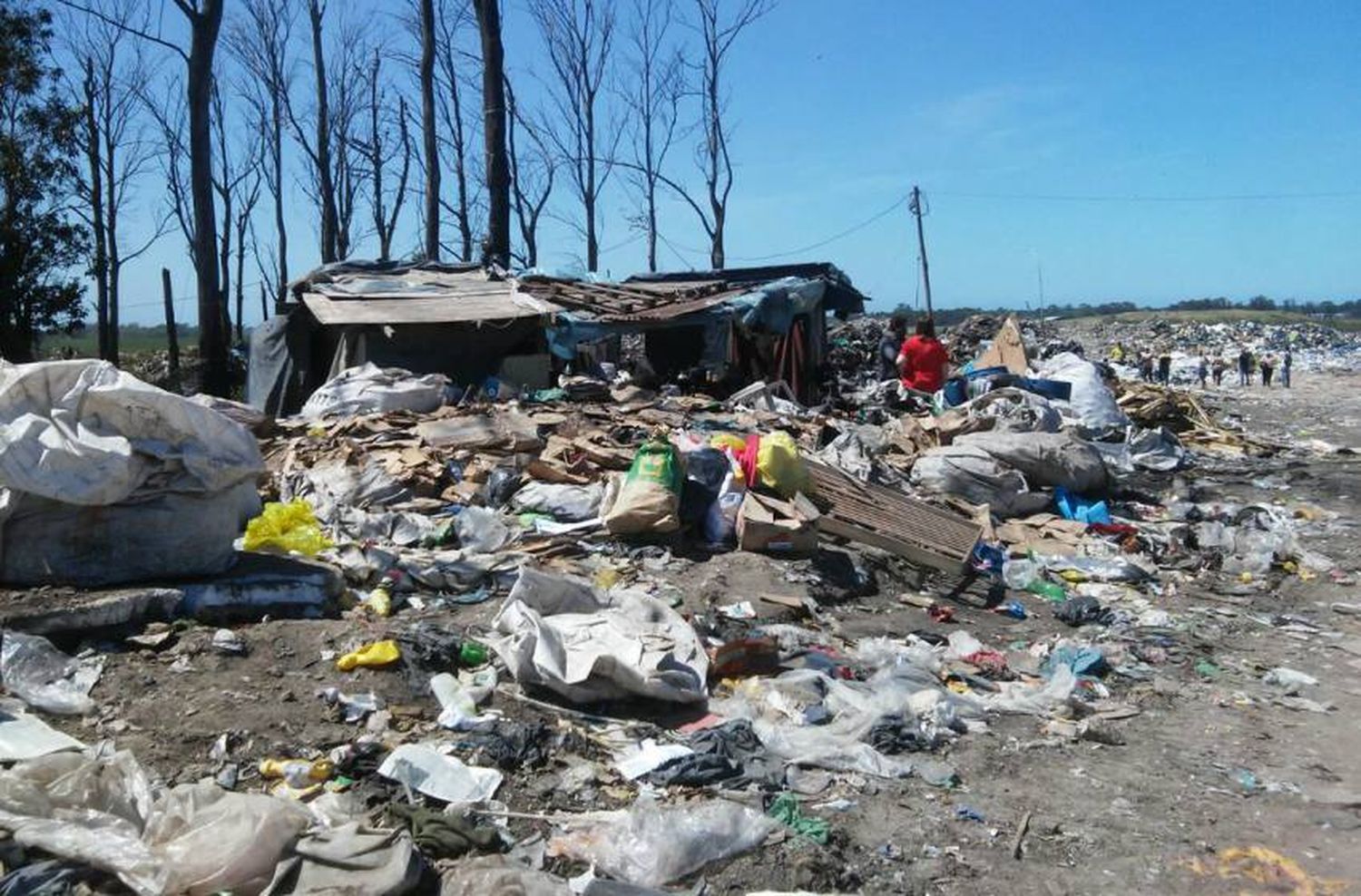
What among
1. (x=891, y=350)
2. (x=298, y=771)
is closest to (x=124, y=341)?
(x=891, y=350)

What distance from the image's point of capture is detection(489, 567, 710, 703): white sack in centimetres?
429

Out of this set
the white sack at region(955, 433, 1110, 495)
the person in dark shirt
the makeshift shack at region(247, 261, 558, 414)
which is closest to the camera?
the white sack at region(955, 433, 1110, 495)

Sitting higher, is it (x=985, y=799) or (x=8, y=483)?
(x=8, y=483)

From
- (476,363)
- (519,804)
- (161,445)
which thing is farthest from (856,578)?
(476,363)

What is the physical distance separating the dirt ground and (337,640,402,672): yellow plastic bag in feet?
0.17

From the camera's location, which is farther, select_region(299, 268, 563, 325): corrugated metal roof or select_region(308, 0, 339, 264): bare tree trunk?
select_region(308, 0, 339, 264): bare tree trunk

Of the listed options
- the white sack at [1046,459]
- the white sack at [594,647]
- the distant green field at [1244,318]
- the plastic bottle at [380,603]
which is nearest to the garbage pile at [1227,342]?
the distant green field at [1244,318]

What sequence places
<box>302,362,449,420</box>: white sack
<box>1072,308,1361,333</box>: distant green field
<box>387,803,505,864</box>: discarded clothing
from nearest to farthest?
<box>387,803,505,864</box>: discarded clothing → <box>302,362,449,420</box>: white sack → <box>1072,308,1361,333</box>: distant green field

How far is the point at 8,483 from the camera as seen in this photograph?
4.35 metres

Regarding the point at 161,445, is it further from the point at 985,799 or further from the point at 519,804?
the point at 985,799

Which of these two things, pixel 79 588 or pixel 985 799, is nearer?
pixel 985 799

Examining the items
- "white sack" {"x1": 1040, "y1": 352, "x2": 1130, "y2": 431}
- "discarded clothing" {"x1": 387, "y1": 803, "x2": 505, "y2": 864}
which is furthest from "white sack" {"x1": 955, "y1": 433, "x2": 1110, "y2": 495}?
"discarded clothing" {"x1": 387, "y1": 803, "x2": 505, "y2": 864}

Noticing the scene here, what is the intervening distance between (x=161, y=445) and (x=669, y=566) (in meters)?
2.76

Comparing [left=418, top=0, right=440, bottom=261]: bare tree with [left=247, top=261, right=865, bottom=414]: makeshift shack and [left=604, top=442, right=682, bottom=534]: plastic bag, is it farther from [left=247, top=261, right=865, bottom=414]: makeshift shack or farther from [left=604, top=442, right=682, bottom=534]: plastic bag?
[left=604, top=442, right=682, bottom=534]: plastic bag
